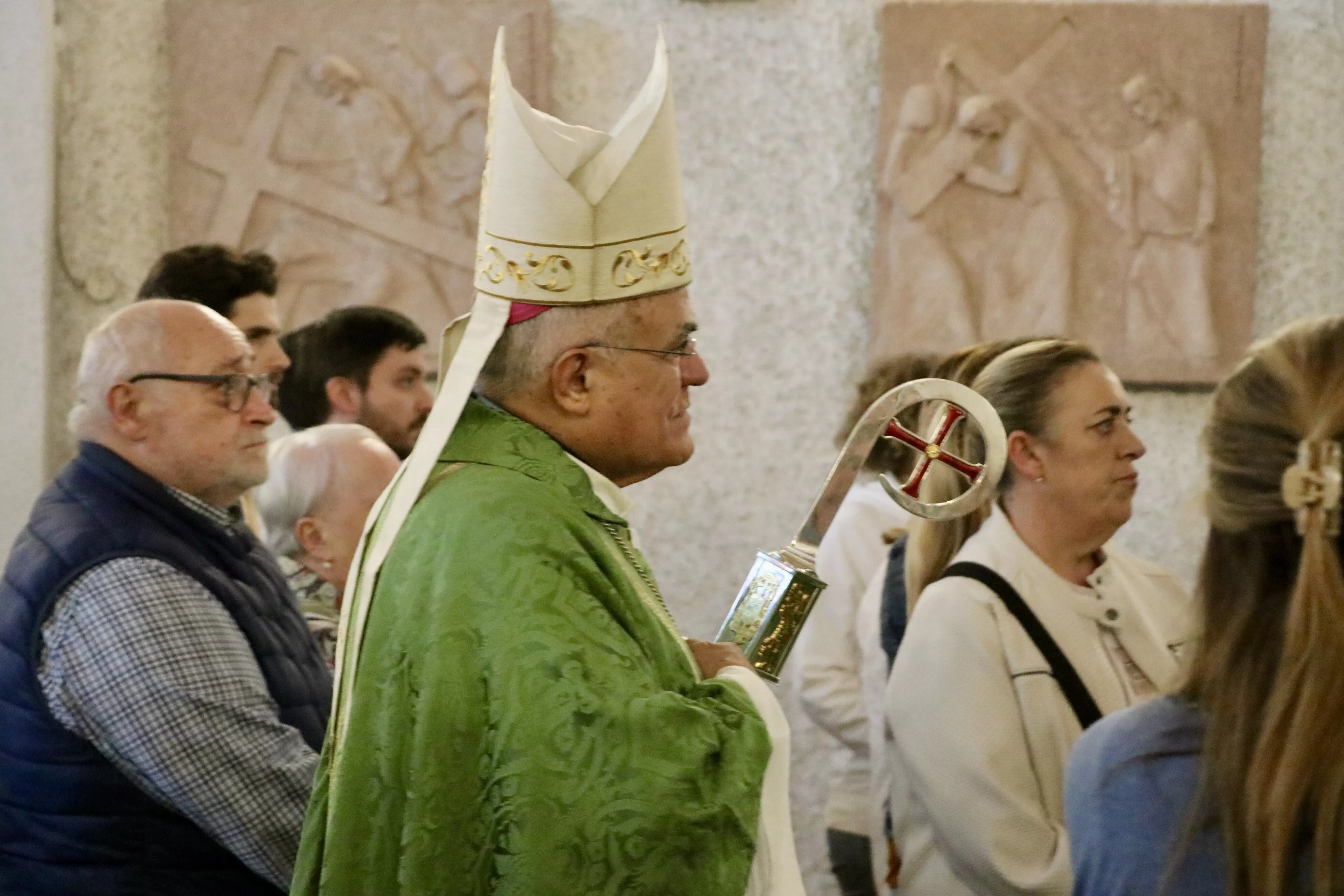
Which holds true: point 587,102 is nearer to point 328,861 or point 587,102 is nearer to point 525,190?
point 525,190

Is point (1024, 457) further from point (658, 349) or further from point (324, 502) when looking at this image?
point (324, 502)

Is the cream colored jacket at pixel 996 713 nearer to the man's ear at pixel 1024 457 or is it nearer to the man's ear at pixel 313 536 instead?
the man's ear at pixel 1024 457

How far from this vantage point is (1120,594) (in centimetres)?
264

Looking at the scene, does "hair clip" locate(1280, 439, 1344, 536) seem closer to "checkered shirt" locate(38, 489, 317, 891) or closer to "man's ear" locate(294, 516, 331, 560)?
"checkered shirt" locate(38, 489, 317, 891)

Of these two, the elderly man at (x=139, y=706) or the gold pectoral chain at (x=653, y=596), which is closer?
the gold pectoral chain at (x=653, y=596)

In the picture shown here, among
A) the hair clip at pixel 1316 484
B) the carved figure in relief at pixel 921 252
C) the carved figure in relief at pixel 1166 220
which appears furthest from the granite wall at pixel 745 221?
the hair clip at pixel 1316 484

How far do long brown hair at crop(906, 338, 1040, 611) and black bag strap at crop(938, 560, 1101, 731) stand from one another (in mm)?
215

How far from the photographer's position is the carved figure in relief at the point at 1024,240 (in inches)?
197

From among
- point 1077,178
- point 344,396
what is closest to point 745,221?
point 1077,178

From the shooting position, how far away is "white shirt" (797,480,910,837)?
11.9ft

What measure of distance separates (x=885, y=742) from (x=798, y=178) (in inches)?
108

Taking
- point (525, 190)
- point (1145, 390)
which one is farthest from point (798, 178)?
point (525, 190)

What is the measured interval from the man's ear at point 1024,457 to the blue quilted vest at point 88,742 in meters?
1.31

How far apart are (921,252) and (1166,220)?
→ 80 cm
